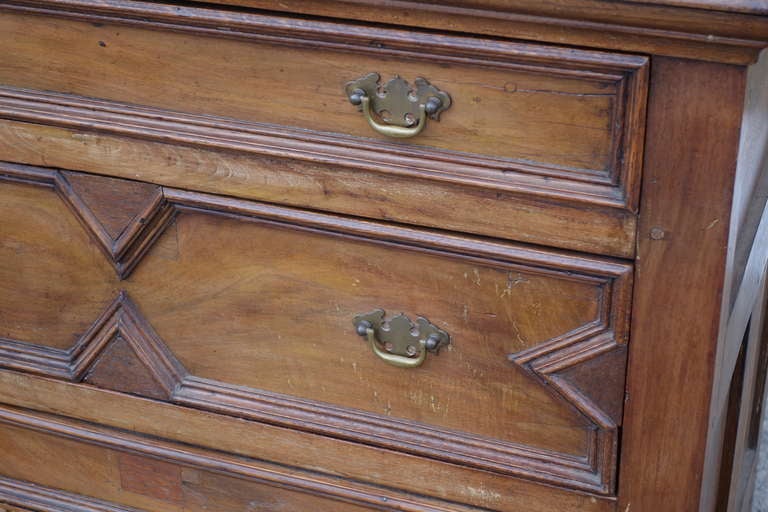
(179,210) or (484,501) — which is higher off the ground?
(179,210)

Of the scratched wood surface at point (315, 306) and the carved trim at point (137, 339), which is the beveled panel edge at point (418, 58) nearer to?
the scratched wood surface at point (315, 306)

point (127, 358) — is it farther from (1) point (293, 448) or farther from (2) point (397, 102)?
(2) point (397, 102)

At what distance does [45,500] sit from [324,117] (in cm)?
62

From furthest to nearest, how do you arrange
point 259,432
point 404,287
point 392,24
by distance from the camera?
1. point 259,432
2. point 404,287
3. point 392,24

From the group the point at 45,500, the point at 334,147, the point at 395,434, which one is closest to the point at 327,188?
the point at 334,147

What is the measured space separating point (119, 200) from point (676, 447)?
1.86 ft

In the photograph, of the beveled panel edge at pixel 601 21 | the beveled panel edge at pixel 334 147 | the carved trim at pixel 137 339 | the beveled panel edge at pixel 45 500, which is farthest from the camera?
the beveled panel edge at pixel 45 500

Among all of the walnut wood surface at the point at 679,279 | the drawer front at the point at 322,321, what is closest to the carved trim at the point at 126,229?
the drawer front at the point at 322,321

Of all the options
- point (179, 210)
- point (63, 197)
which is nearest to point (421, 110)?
point (179, 210)

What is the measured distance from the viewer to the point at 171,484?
122 centimetres

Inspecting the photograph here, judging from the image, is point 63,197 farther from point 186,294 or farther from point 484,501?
point 484,501

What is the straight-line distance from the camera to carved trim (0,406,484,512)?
112 cm

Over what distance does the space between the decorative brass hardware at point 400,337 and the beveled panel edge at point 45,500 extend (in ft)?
1.31

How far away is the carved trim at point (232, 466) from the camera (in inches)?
44.0
